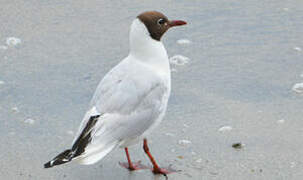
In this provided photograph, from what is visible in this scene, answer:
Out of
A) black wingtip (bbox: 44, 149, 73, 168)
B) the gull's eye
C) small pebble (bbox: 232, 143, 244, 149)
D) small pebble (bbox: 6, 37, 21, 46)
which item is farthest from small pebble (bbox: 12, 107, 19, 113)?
small pebble (bbox: 232, 143, 244, 149)

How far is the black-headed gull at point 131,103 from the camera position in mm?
3930

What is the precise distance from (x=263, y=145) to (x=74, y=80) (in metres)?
1.68

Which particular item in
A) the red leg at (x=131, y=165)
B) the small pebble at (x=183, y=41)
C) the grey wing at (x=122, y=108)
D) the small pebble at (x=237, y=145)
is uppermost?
the grey wing at (x=122, y=108)

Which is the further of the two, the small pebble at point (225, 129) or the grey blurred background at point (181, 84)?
the small pebble at point (225, 129)

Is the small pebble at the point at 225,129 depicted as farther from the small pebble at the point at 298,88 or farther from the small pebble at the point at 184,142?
the small pebble at the point at 298,88

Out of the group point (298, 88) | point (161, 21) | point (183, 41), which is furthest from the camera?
point (183, 41)

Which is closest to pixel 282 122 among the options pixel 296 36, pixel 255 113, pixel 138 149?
pixel 255 113

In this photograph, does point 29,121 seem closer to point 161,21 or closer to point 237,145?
point 161,21

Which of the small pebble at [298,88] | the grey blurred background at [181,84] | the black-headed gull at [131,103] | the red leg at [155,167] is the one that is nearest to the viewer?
the black-headed gull at [131,103]

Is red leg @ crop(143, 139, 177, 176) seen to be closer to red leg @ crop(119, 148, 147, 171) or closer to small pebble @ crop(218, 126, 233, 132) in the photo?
red leg @ crop(119, 148, 147, 171)

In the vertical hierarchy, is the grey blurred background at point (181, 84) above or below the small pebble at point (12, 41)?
below

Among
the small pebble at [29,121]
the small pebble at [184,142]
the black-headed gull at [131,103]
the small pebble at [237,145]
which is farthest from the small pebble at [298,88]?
the small pebble at [29,121]

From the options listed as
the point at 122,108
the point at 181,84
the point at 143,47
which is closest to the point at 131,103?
the point at 122,108

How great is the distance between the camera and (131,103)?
13.4 feet
